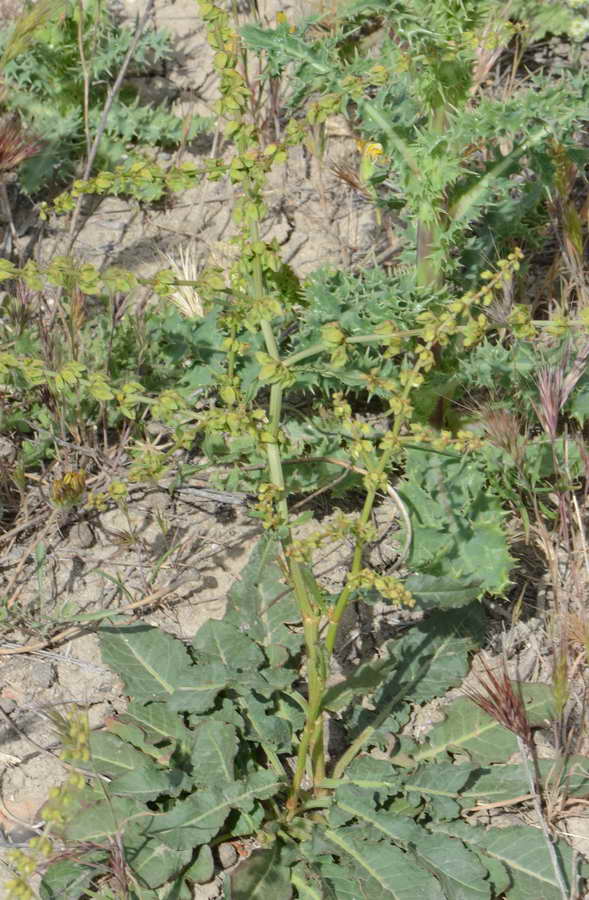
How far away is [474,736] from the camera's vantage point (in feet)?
8.77

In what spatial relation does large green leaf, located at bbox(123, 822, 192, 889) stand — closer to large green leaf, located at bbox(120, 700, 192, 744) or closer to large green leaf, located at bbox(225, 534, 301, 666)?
large green leaf, located at bbox(120, 700, 192, 744)

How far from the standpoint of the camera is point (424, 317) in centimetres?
218

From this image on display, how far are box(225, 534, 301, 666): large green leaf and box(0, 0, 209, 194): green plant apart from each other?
74.7 inches

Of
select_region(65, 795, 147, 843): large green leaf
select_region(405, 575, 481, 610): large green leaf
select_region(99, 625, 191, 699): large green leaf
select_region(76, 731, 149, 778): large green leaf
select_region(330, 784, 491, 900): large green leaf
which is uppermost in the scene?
select_region(405, 575, 481, 610): large green leaf

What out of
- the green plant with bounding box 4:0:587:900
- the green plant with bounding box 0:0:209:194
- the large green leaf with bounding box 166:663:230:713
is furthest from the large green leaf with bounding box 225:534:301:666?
the green plant with bounding box 0:0:209:194

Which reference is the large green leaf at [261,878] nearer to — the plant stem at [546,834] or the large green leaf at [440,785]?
the large green leaf at [440,785]

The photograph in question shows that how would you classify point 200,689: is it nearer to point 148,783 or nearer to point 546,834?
point 148,783

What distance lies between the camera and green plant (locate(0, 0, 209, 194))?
13.0 feet

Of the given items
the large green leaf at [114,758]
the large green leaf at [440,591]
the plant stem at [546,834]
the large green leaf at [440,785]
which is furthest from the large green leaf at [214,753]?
the plant stem at [546,834]

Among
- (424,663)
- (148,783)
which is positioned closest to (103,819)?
(148,783)

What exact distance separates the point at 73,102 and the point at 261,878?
120 inches

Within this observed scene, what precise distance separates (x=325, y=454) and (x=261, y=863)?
1222 mm

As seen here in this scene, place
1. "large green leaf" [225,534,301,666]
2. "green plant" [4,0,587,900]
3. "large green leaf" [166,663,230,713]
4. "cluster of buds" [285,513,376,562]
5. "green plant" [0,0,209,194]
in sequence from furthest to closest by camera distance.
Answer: "green plant" [0,0,209,194]
"large green leaf" [225,534,301,666]
"large green leaf" [166,663,230,713]
"green plant" [4,0,587,900]
"cluster of buds" [285,513,376,562]

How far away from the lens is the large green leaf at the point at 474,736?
2.65m
